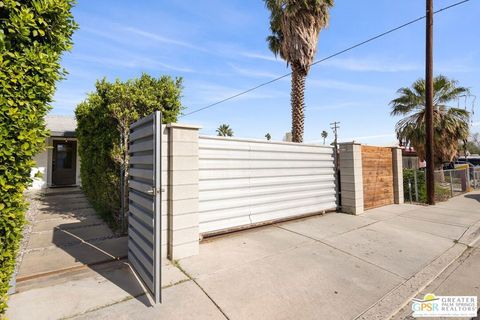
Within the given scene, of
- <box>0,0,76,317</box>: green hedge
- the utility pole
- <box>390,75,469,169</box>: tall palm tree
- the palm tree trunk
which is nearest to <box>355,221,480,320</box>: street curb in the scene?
<box>0,0,76,317</box>: green hedge

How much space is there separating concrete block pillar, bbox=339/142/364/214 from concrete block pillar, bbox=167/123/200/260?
195 inches

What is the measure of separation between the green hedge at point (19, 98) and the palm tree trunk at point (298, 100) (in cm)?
987

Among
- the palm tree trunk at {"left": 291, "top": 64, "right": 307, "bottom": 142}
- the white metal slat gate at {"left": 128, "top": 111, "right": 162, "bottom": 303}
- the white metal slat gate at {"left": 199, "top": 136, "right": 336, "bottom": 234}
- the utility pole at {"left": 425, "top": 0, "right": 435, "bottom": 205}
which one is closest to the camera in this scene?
the white metal slat gate at {"left": 128, "top": 111, "right": 162, "bottom": 303}

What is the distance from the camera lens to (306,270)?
3.59 m

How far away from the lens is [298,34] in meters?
10.6

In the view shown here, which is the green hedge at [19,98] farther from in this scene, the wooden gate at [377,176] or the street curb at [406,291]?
the wooden gate at [377,176]

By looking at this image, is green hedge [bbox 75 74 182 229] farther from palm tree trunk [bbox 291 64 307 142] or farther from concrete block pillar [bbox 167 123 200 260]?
palm tree trunk [bbox 291 64 307 142]

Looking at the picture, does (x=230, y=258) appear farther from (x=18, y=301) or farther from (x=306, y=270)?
(x=18, y=301)

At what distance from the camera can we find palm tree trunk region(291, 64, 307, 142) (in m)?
11.2

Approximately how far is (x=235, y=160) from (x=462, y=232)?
5.48 m

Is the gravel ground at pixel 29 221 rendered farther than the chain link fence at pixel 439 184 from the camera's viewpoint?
No

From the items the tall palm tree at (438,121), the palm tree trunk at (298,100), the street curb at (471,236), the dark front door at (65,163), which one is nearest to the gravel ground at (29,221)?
the dark front door at (65,163)

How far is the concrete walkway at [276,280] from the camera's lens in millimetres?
2662

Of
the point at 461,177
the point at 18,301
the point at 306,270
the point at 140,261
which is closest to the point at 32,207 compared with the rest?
the point at 18,301
